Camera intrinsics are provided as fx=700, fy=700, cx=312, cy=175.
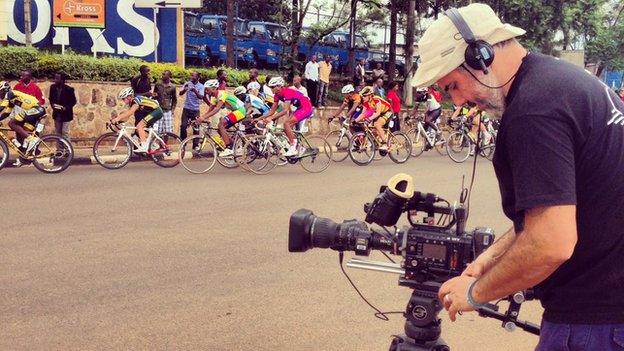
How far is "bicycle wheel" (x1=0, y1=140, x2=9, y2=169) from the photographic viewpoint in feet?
39.6

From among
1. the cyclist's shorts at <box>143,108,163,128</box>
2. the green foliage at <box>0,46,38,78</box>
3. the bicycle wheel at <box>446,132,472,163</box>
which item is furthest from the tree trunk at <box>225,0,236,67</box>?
the cyclist's shorts at <box>143,108,163,128</box>

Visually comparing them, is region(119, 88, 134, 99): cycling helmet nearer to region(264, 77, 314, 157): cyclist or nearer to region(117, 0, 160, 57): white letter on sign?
region(264, 77, 314, 157): cyclist

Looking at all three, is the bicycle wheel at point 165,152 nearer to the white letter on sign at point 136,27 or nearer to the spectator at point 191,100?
the spectator at point 191,100

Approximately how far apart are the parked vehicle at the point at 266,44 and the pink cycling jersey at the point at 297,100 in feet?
40.2

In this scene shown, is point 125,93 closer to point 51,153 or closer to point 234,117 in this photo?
point 51,153

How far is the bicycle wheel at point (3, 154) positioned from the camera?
12.1 meters

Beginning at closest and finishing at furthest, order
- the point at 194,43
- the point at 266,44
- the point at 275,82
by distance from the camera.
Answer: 1. the point at 275,82
2. the point at 194,43
3. the point at 266,44

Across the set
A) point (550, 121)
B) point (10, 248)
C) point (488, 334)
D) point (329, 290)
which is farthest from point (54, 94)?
point (550, 121)

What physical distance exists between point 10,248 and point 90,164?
7.56m

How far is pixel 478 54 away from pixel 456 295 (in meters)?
0.69

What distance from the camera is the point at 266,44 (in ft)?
86.3

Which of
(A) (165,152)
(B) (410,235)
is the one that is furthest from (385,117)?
(B) (410,235)

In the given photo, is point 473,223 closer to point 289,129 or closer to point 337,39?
point 289,129

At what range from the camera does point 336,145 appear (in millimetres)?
15023
